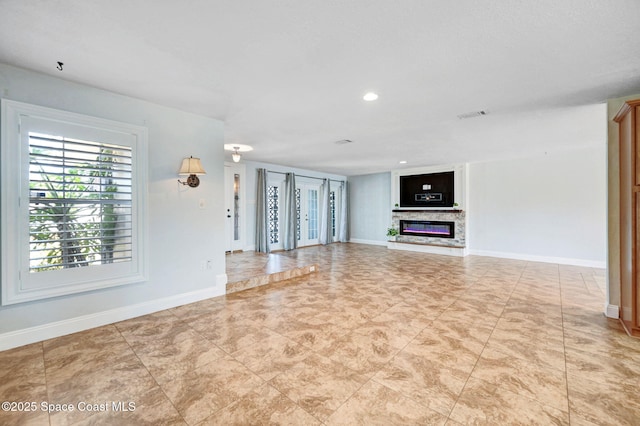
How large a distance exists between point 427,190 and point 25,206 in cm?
815

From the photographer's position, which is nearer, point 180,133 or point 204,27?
point 204,27

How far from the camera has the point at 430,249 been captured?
7.95m

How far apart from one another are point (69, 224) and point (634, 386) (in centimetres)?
491

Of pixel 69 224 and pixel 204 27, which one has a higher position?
pixel 204 27

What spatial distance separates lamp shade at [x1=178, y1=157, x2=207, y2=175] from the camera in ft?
11.1

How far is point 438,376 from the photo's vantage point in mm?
2045

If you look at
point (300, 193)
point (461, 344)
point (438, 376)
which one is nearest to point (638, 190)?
point (461, 344)

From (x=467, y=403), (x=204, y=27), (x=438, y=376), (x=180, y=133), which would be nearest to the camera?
(x=467, y=403)

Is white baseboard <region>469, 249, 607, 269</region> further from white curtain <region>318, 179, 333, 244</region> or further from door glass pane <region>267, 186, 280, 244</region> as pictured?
door glass pane <region>267, 186, 280, 244</region>

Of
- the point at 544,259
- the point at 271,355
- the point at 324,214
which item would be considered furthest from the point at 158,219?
the point at 544,259

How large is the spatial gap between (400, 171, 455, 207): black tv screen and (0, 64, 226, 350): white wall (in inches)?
243

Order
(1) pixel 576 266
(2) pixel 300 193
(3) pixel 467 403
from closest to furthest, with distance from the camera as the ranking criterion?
(3) pixel 467 403 < (1) pixel 576 266 < (2) pixel 300 193

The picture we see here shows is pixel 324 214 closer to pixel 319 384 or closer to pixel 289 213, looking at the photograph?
pixel 289 213

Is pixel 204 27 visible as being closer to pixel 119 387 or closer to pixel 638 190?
pixel 119 387
